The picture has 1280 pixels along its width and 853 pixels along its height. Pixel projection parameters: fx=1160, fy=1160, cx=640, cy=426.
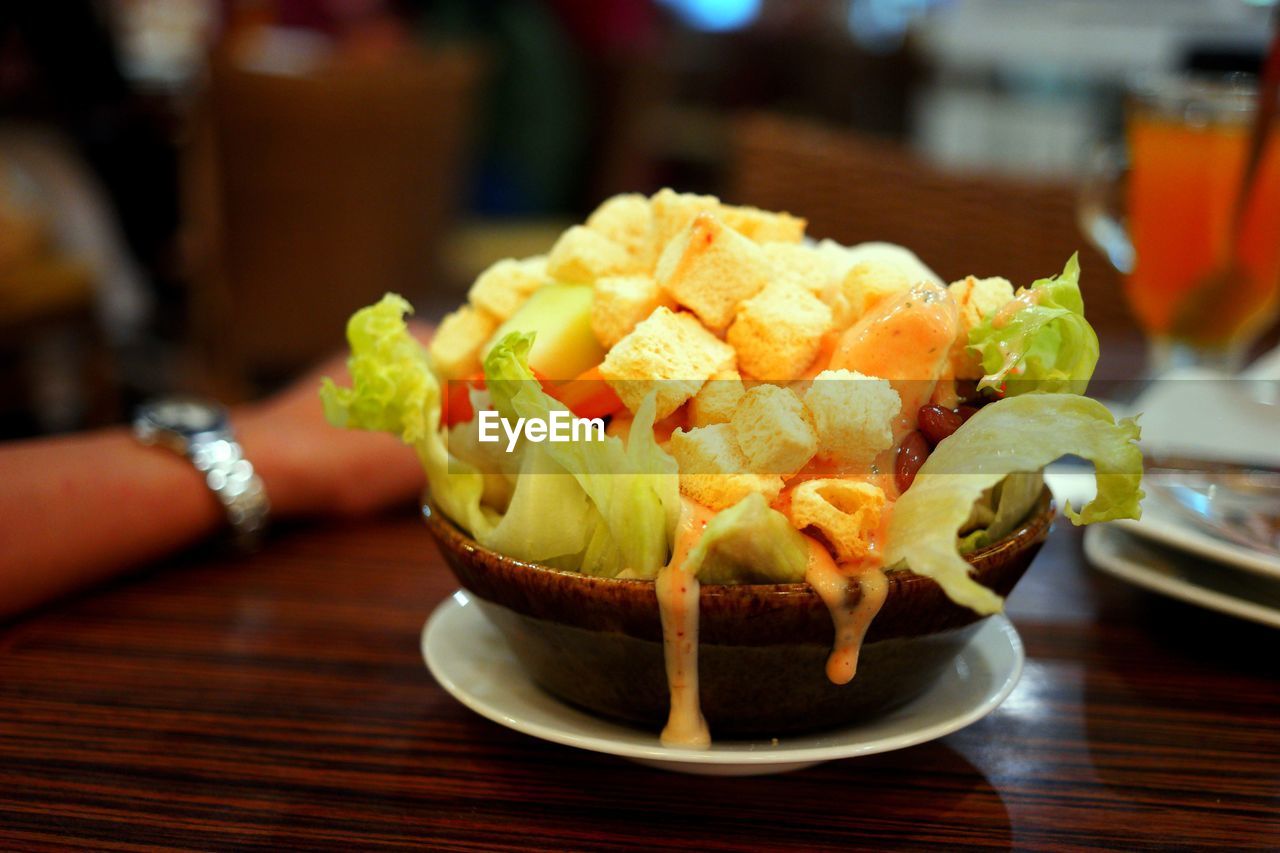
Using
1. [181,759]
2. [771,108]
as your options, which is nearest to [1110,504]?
[181,759]

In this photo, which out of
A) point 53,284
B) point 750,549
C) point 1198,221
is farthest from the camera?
point 53,284

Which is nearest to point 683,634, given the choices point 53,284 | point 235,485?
point 235,485

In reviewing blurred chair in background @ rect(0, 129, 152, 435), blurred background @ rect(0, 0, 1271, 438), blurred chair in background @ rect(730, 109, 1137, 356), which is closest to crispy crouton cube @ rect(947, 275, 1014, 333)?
blurred background @ rect(0, 0, 1271, 438)

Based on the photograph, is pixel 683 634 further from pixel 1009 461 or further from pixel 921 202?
pixel 921 202

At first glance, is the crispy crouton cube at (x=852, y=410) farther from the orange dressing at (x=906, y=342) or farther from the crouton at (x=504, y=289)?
the crouton at (x=504, y=289)

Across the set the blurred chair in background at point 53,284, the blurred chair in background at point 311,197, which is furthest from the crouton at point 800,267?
the blurred chair in background at point 53,284

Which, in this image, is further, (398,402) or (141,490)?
(141,490)
